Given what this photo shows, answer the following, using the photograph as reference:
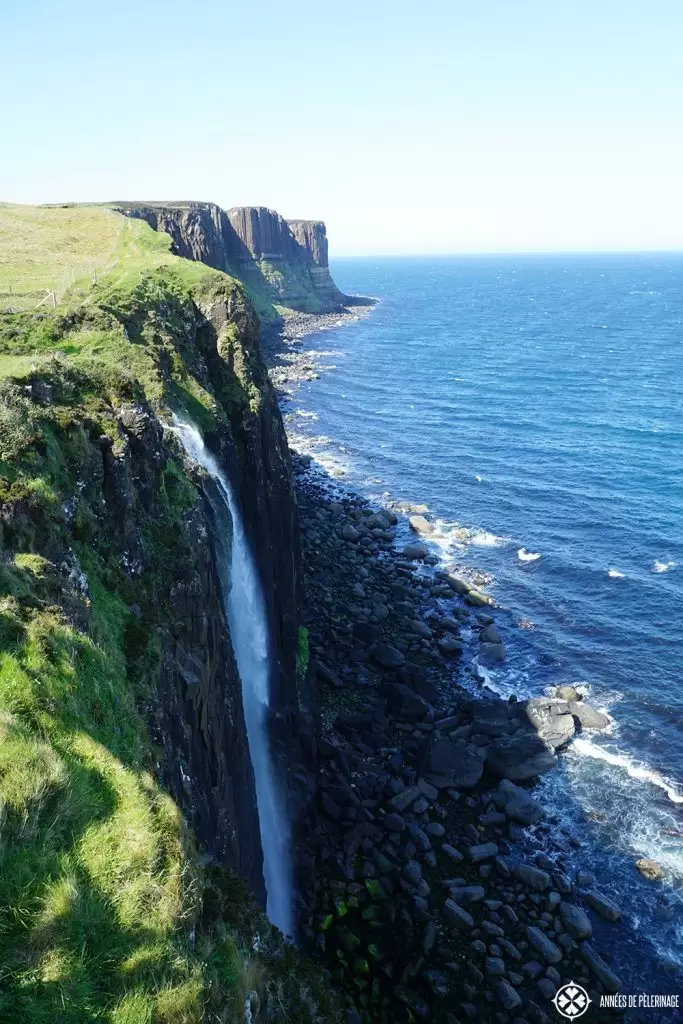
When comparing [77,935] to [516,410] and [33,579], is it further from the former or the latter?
[516,410]

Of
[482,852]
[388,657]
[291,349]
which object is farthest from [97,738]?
[291,349]

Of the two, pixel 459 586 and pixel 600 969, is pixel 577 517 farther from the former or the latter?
pixel 600 969

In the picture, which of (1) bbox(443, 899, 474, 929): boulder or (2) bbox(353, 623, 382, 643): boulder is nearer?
(1) bbox(443, 899, 474, 929): boulder

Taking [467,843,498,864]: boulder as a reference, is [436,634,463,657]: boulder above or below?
above

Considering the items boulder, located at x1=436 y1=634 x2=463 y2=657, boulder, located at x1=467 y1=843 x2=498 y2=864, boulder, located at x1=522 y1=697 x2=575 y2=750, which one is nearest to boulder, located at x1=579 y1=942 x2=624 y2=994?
boulder, located at x1=467 y1=843 x2=498 y2=864

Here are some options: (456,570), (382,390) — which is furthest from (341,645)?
(382,390)

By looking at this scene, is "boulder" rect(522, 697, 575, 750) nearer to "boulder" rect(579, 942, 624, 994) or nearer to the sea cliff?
the sea cliff
